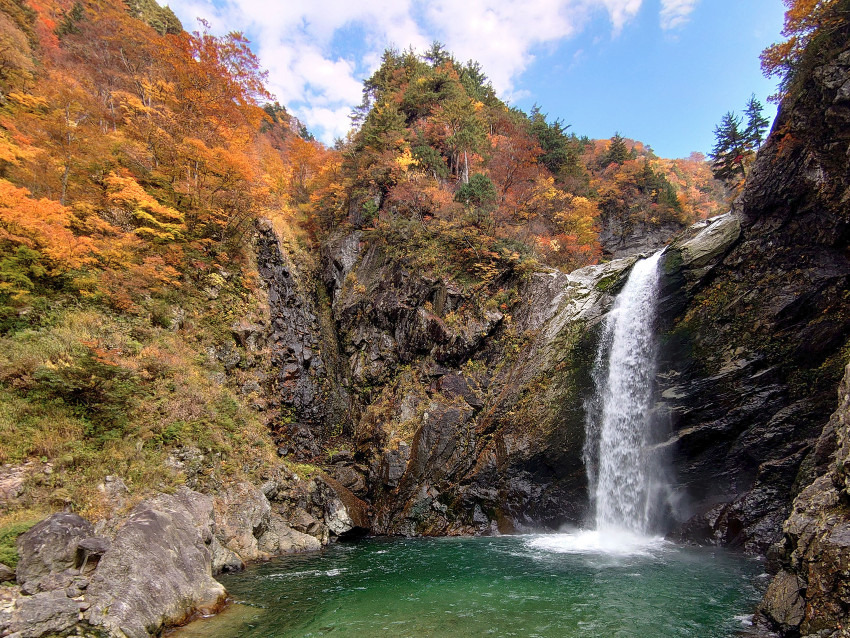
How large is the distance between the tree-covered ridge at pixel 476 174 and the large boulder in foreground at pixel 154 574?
18.7m

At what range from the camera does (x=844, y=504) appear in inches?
237

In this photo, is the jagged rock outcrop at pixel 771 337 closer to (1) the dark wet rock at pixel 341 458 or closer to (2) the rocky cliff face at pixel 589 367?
(2) the rocky cliff face at pixel 589 367

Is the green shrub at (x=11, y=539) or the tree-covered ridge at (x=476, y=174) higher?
the tree-covered ridge at (x=476, y=174)

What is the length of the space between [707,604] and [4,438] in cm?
1484

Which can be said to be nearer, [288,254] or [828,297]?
[828,297]

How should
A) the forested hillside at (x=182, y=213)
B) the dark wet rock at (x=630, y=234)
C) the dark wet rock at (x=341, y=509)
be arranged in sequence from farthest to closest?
the dark wet rock at (x=630, y=234) < the dark wet rock at (x=341, y=509) < the forested hillside at (x=182, y=213)

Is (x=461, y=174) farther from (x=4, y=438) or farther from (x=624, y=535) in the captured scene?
(x=4, y=438)

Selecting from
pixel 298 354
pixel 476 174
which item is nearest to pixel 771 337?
pixel 476 174

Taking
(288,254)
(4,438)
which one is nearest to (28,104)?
(288,254)

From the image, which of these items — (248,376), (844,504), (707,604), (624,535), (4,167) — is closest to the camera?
(844,504)

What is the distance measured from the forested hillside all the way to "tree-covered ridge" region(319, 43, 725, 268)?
17 cm

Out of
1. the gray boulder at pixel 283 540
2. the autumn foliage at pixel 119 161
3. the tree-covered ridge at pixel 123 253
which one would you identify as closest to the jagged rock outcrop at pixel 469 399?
the gray boulder at pixel 283 540

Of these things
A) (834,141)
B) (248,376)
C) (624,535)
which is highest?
(834,141)

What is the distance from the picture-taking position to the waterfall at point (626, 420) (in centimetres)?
1399
